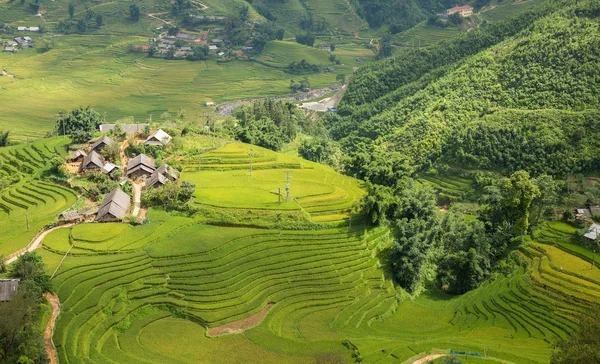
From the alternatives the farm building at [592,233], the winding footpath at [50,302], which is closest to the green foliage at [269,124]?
the winding footpath at [50,302]

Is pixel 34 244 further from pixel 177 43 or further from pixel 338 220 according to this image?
pixel 177 43

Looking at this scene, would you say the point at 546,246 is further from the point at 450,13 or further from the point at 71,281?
the point at 450,13

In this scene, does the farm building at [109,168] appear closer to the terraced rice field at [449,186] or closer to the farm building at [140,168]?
the farm building at [140,168]

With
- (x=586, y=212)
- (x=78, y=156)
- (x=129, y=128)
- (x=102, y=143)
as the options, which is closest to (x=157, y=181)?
(x=102, y=143)

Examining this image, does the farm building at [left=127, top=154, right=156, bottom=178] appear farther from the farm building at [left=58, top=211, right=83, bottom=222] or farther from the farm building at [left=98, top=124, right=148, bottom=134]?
the farm building at [left=98, top=124, right=148, bottom=134]

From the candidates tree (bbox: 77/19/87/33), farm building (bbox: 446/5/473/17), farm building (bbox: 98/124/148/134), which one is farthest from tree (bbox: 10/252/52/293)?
farm building (bbox: 446/5/473/17)
